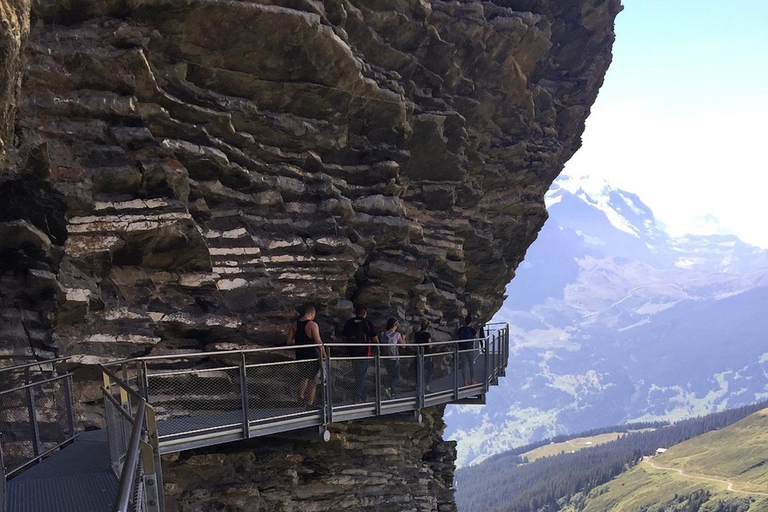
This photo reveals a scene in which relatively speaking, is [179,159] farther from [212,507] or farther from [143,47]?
[212,507]

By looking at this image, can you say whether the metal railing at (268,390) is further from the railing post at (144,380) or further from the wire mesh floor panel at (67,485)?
the wire mesh floor panel at (67,485)

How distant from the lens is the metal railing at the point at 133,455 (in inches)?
149

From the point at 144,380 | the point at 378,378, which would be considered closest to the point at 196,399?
the point at 144,380

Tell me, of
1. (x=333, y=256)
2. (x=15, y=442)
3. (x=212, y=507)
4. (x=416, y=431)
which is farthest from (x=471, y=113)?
(x=15, y=442)

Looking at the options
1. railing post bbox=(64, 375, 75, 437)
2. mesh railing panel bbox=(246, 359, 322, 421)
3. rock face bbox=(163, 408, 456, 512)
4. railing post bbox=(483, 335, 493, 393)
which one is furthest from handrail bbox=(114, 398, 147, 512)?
railing post bbox=(483, 335, 493, 393)

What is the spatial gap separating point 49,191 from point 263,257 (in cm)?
486

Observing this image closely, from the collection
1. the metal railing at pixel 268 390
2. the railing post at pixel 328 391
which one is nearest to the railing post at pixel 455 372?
the metal railing at pixel 268 390

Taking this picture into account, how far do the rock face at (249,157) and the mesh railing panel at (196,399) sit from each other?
2.92 metres

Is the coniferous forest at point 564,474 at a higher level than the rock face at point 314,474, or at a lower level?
lower

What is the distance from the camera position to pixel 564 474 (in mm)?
158750

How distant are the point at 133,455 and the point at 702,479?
503 feet

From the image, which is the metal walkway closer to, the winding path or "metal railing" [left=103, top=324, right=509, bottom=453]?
"metal railing" [left=103, top=324, right=509, bottom=453]

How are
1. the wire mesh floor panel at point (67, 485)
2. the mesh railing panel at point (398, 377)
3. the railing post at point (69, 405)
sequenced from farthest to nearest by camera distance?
the mesh railing panel at point (398, 377) < the railing post at point (69, 405) < the wire mesh floor panel at point (67, 485)

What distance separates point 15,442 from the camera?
8516 millimetres
